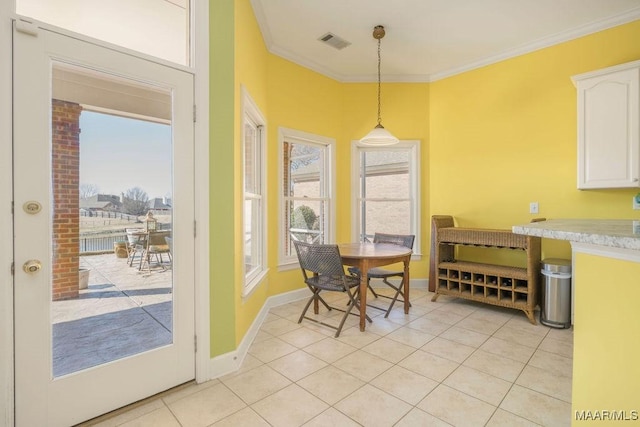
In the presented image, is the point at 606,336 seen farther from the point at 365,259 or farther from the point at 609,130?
the point at 609,130

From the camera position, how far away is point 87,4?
1.75 metres

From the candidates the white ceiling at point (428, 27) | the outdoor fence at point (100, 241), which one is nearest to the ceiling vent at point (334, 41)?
the white ceiling at point (428, 27)

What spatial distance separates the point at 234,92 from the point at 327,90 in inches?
93.1

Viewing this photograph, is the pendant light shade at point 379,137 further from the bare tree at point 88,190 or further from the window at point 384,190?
the bare tree at point 88,190

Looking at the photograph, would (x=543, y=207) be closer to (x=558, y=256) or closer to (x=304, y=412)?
(x=558, y=256)

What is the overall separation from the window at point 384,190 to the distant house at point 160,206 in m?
2.93

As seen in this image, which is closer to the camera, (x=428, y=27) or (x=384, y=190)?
(x=428, y=27)

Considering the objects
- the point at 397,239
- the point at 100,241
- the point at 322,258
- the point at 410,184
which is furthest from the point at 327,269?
the point at 410,184

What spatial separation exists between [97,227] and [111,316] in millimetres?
542

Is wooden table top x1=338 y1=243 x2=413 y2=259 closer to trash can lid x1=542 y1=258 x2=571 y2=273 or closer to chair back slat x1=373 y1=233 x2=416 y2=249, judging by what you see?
chair back slat x1=373 y1=233 x2=416 y2=249

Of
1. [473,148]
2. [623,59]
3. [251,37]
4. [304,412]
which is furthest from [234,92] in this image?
[623,59]

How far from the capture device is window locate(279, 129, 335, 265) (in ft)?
13.1

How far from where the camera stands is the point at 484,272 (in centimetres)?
353

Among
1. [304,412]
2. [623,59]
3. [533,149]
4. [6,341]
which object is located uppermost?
[623,59]
